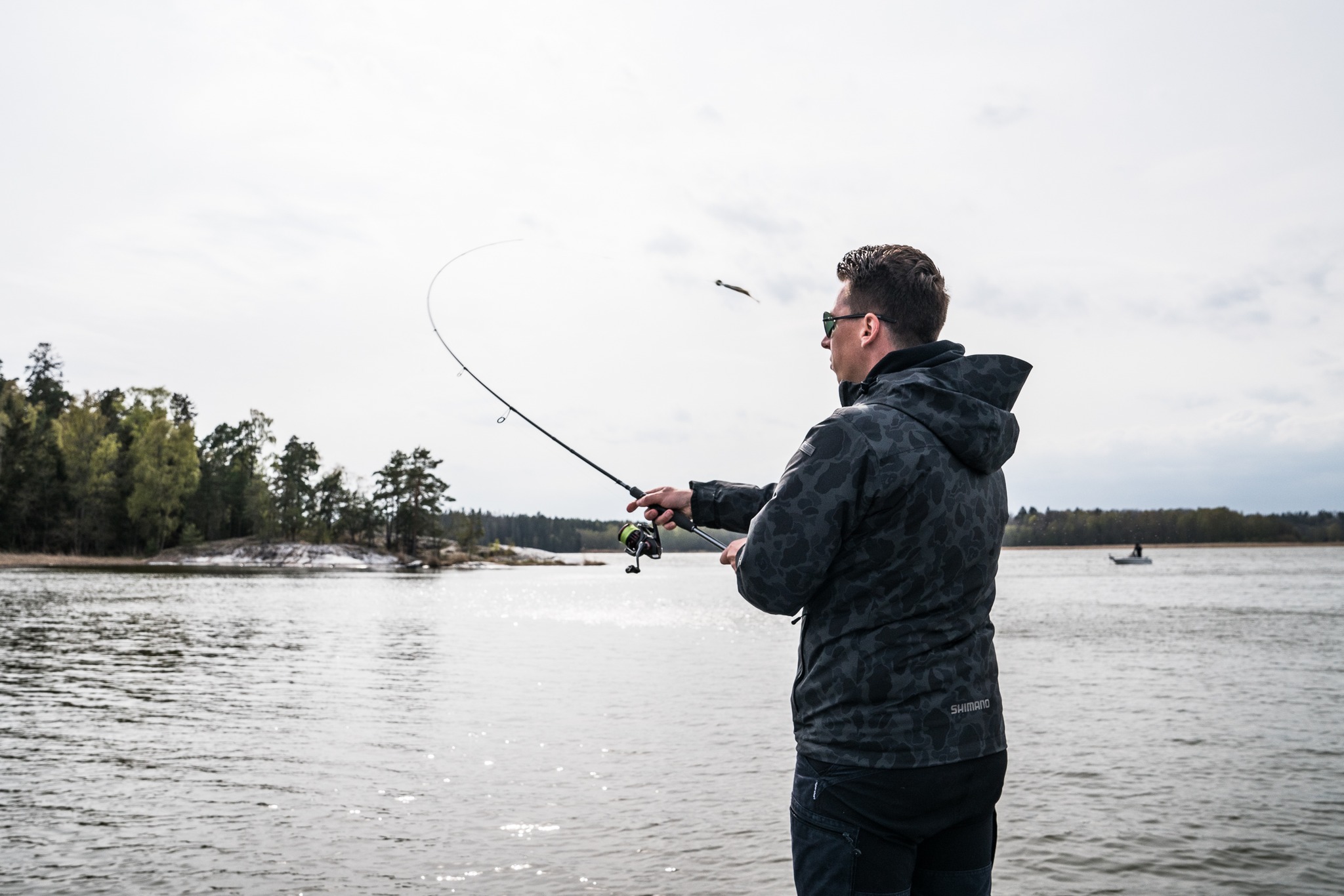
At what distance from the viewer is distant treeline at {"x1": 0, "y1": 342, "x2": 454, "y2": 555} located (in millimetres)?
82250

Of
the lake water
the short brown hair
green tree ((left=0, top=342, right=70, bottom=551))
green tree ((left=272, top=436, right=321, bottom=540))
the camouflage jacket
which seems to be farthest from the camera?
green tree ((left=272, top=436, right=321, bottom=540))

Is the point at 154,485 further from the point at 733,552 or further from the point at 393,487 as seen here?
the point at 733,552

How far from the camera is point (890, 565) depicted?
8.07 feet

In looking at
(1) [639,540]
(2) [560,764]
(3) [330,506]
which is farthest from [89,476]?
(1) [639,540]

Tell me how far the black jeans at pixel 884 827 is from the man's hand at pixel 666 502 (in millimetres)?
1003

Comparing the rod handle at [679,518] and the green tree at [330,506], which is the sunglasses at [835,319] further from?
the green tree at [330,506]

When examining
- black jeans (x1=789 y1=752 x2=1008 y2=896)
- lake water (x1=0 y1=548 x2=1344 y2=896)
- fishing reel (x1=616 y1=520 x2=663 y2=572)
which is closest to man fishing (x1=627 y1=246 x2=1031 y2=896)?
black jeans (x1=789 y1=752 x2=1008 y2=896)

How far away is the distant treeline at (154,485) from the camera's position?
82250mm

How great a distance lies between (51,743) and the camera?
11172 mm

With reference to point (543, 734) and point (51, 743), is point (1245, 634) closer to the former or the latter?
Answer: point (543, 734)

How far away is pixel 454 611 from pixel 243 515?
69.7m

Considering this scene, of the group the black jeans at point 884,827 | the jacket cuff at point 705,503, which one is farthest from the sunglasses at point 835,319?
the black jeans at point 884,827

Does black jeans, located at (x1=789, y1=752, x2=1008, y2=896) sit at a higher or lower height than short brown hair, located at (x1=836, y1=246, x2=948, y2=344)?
lower

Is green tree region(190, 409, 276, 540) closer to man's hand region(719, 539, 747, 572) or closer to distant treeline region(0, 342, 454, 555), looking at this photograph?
distant treeline region(0, 342, 454, 555)
